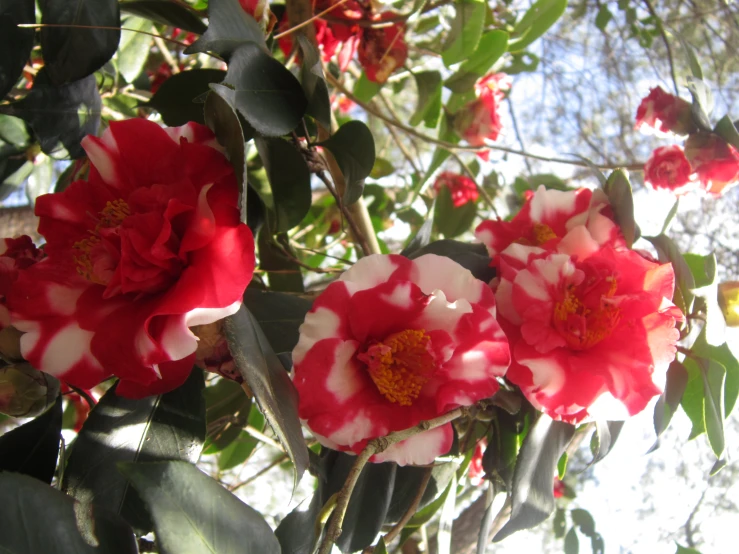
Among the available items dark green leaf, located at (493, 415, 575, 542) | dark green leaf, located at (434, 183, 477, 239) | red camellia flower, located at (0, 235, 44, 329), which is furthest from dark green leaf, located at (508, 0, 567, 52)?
red camellia flower, located at (0, 235, 44, 329)

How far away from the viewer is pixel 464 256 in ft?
1.63

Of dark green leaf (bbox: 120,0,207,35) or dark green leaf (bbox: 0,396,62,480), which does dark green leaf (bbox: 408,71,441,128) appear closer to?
dark green leaf (bbox: 120,0,207,35)

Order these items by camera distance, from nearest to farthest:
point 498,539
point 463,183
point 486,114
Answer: point 498,539, point 486,114, point 463,183

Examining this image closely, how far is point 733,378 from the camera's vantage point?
0.56 meters

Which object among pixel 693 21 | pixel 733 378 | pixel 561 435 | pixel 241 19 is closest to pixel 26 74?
pixel 241 19

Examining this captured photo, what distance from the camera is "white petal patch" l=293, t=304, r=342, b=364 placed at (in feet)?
1.20

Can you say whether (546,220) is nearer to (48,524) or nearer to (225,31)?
(225,31)

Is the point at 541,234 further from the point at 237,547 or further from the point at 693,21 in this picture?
the point at 693,21

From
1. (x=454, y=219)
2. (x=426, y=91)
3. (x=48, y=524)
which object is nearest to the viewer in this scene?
(x=48, y=524)

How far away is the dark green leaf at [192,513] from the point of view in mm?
251

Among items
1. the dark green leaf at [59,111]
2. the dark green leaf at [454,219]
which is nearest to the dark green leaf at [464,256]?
the dark green leaf at [59,111]

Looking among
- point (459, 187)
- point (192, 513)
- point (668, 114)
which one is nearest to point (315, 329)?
point (192, 513)

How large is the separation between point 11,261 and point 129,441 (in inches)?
6.0

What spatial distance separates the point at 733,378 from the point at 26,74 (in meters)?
0.91
